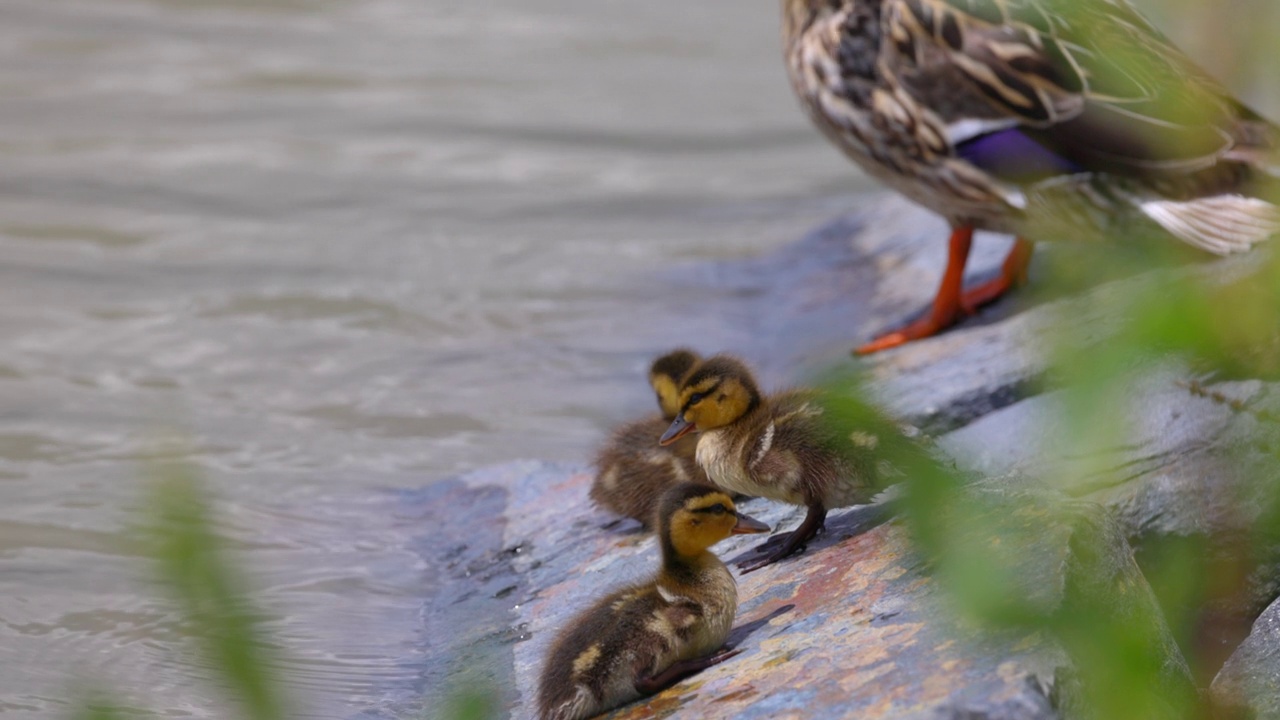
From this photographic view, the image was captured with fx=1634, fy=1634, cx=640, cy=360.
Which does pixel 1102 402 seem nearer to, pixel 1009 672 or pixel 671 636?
pixel 1009 672

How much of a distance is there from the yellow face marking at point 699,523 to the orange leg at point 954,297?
2192 mm

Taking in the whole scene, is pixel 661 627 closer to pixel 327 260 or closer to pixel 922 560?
pixel 922 560

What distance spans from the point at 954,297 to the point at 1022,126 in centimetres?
76

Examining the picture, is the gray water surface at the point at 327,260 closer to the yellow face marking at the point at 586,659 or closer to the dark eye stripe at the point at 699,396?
the yellow face marking at the point at 586,659

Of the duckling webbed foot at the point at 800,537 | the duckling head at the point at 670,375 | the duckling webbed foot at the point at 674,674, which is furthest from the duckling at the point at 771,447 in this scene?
the duckling webbed foot at the point at 674,674

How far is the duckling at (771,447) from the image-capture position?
325 cm

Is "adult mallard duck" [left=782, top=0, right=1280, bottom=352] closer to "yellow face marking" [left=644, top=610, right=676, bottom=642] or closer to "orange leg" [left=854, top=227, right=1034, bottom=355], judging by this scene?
"orange leg" [left=854, top=227, right=1034, bottom=355]

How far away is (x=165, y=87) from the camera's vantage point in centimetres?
1039

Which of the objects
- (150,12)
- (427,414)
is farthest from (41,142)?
(427,414)

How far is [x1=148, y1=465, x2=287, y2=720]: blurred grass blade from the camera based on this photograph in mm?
1121

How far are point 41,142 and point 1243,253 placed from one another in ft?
23.1

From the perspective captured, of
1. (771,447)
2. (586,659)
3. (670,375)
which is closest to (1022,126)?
(670,375)

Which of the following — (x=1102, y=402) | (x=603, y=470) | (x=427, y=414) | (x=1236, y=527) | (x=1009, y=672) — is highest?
(x=1102, y=402)

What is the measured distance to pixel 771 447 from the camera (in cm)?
345
